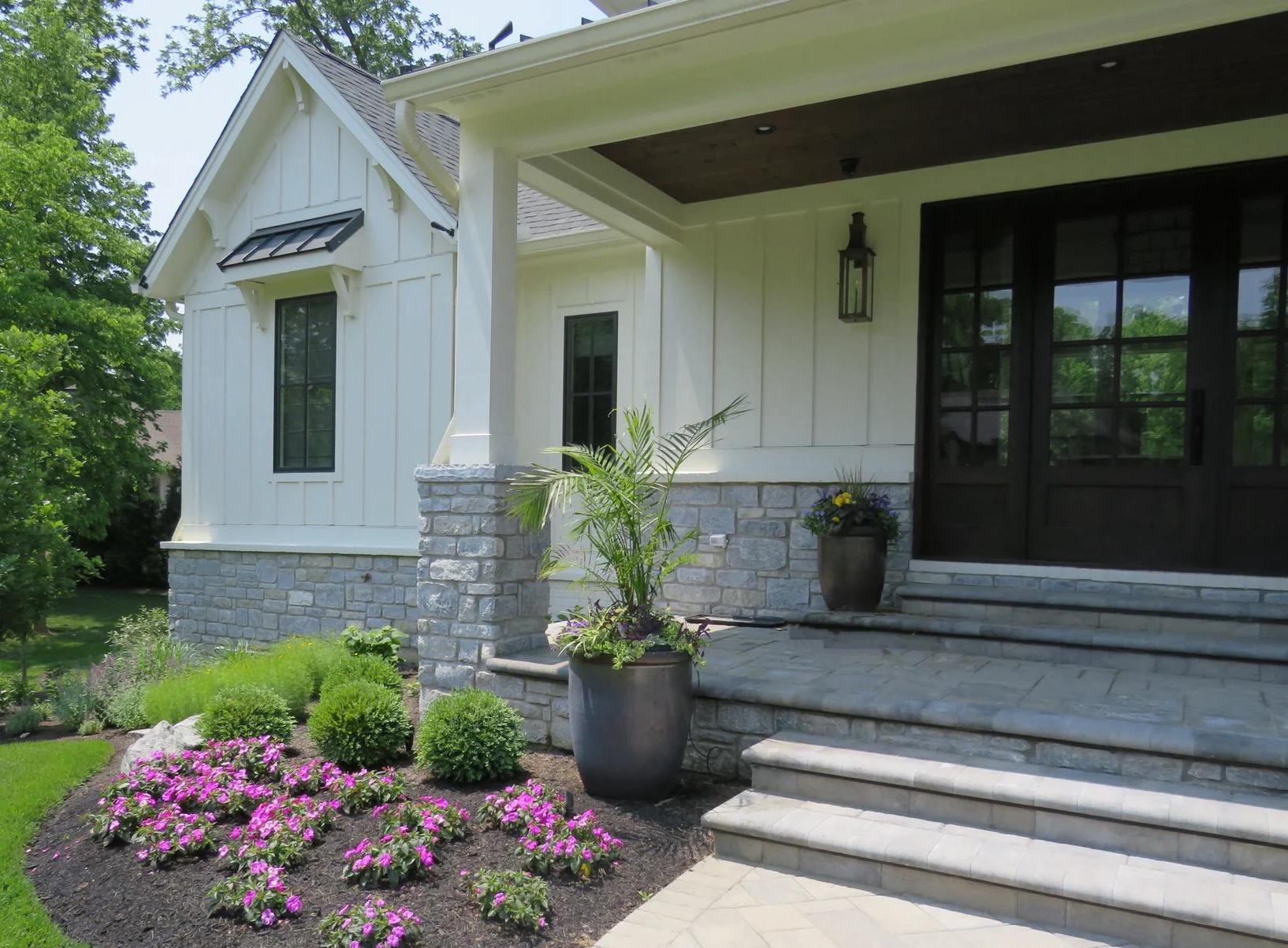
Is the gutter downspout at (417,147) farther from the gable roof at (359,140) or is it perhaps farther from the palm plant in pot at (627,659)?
the gable roof at (359,140)

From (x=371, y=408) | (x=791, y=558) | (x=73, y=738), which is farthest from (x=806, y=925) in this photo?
(x=371, y=408)

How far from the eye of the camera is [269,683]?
571cm

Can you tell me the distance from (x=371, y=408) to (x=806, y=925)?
653cm

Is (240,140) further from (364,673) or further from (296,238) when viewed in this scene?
(364,673)

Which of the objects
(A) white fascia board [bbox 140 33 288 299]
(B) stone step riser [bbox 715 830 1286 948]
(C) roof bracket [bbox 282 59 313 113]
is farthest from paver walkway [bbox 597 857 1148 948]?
(A) white fascia board [bbox 140 33 288 299]

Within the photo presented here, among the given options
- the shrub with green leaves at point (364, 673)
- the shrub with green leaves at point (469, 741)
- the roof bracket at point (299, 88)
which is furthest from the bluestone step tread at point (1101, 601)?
the roof bracket at point (299, 88)

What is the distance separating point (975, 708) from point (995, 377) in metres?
2.73

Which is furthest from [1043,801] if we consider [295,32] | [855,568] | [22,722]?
[295,32]

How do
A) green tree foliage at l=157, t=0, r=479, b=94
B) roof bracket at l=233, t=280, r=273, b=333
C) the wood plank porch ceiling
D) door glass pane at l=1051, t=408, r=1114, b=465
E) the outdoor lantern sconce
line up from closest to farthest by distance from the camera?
the wood plank porch ceiling, door glass pane at l=1051, t=408, r=1114, b=465, the outdoor lantern sconce, roof bracket at l=233, t=280, r=273, b=333, green tree foliage at l=157, t=0, r=479, b=94

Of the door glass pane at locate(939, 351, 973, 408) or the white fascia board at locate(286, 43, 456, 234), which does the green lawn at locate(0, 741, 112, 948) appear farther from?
the door glass pane at locate(939, 351, 973, 408)

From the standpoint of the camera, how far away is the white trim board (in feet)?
16.3

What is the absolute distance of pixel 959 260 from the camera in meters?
5.96

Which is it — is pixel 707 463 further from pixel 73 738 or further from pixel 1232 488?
pixel 73 738

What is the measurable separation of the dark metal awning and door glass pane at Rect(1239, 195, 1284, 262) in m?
6.79
